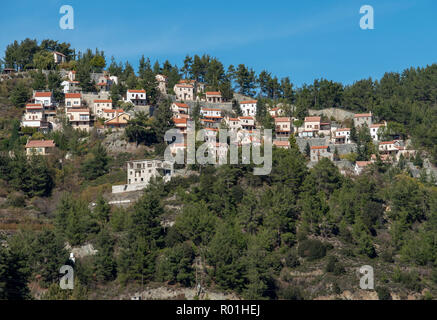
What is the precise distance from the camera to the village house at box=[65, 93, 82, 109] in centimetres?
8262

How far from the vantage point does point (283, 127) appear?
85.1 metres

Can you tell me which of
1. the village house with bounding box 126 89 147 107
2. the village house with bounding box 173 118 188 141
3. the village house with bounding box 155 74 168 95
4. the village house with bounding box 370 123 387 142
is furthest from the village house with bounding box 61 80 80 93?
the village house with bounding box 370 123 387 142

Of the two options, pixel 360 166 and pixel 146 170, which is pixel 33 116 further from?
pixel 360 166

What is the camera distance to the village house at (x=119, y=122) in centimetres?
7725

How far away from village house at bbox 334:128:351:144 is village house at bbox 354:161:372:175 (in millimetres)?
10180

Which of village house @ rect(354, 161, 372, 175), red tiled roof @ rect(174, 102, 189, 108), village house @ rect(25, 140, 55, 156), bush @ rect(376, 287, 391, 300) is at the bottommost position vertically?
bush @ rect(376, 287, 391, 300)

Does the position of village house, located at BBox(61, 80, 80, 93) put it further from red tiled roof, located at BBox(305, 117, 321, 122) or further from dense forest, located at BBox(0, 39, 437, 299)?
red tiled roof, located at BBox(305, 117, 321, 122)

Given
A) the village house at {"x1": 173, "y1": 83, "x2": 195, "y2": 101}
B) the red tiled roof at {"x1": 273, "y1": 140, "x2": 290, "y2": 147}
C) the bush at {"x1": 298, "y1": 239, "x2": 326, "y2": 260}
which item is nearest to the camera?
→ the bush at {"x1": 298, "y1": 239, "x2": 326, "y2": 260}

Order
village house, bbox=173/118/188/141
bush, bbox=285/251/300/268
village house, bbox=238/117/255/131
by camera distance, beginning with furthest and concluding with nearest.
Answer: village house, bbox=238/117/255/131
village house, bbox=173/118/188/141
bush, bbox=285/251/300/268

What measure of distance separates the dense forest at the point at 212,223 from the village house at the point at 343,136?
368 inches

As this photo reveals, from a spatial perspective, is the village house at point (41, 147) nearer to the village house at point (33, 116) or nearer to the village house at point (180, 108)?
the village house at point (33, 116)

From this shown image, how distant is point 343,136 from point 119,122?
105 ft

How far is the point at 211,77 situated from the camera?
101938 mm

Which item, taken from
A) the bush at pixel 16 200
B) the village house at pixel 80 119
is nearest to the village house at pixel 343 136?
the village house at pixel 80 119
